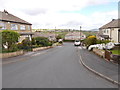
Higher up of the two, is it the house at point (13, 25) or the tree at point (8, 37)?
the house at point (13, 25)

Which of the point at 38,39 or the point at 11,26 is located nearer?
the point at 11,26

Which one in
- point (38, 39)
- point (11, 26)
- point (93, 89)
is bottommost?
point (93, 89)

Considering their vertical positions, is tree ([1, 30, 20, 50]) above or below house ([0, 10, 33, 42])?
below

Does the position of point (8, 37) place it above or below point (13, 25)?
below

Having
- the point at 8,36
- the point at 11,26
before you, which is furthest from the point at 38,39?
the point at 8,36

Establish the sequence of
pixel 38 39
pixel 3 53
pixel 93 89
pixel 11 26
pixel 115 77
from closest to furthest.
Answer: pixel 93 89 → pixel 115 77 → pixel 3 53 → pixel 11 26 → pixel 38 39

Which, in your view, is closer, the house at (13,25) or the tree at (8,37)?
the tree at (8,37)

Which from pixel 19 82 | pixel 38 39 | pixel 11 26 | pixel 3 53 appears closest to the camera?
pixel 19 82

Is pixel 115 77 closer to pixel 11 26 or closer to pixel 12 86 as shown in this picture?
pixel 12 86

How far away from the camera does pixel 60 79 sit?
751cm

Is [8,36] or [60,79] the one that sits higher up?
[8,36]

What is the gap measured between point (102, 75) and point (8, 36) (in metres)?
12.7

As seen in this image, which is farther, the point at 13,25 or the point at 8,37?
the point at 13,25

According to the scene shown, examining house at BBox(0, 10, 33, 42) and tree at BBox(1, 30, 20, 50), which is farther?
house at BBox(0, 10, 33, 42)
